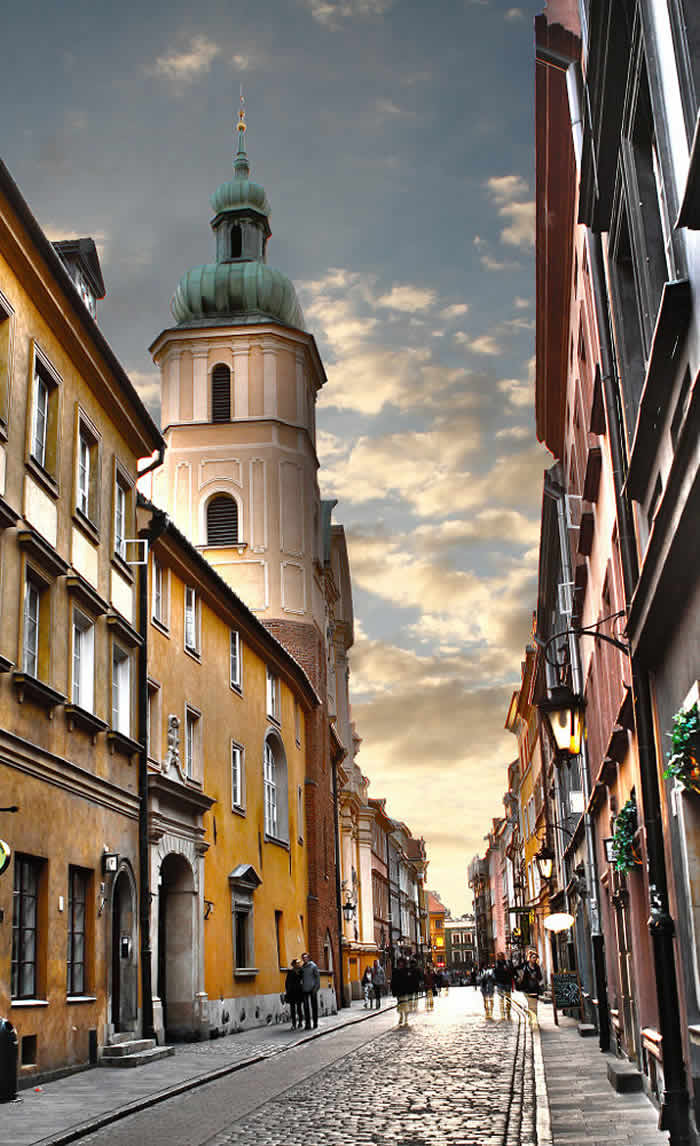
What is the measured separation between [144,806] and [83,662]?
385 centimetres

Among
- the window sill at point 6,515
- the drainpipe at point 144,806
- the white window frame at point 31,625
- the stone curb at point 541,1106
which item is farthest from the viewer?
the drainpipe at point 144,806

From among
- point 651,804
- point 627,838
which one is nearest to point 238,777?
point 627,838

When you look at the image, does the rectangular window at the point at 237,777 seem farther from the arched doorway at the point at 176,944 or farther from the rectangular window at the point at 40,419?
the rectangular window at the point at 40,419

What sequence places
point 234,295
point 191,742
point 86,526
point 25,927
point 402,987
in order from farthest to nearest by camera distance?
point 234,295 < point 402,987 < point 191,742 < point 86,526 < point 25,927

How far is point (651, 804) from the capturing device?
1093 centimetres

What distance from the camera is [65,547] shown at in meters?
18.8

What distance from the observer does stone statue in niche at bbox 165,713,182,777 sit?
80.9ft

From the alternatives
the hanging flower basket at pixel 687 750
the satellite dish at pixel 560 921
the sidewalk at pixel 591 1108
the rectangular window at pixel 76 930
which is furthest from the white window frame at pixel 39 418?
the satellite dish at pixel 560 921

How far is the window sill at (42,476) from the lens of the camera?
1731cm

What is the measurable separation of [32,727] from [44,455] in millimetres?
4159

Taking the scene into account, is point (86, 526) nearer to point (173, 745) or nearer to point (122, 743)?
point (122, 743)

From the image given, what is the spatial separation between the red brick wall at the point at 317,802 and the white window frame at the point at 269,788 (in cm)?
458

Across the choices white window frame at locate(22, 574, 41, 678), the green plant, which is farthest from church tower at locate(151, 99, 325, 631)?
the green plant

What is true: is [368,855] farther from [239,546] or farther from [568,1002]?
[568,1002]
